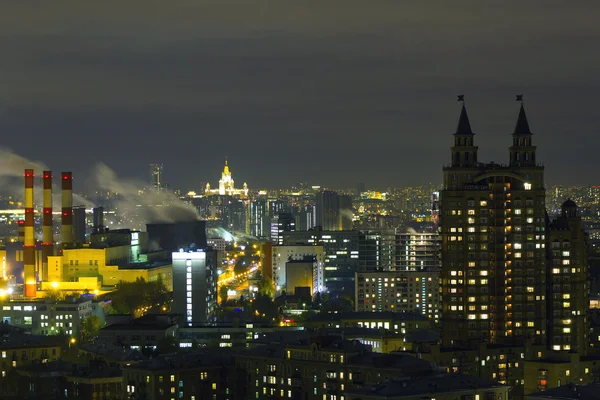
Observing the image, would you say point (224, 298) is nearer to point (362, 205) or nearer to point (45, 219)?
point (45, 219)

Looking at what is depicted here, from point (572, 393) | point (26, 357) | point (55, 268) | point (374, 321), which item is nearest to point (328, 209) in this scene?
point (55, 268)

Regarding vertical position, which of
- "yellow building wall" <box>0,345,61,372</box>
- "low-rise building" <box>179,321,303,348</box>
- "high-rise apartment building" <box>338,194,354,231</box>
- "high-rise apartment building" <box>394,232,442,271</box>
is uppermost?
"high-rise apartment building" <box>338,194,354,231</box>

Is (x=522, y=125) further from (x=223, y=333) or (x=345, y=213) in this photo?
(x=345, y=213)

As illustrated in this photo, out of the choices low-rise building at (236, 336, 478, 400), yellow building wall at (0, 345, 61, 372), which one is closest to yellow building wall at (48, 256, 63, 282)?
yellow building wall at (0, 345, 61, 372)

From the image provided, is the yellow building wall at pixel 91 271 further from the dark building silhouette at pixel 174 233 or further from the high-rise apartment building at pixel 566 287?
the high-rise apartment building at pixel 566 287

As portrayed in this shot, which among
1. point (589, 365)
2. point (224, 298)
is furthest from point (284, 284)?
point (589, 365)

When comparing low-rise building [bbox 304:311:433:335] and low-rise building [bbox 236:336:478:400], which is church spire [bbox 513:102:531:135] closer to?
low-rise building [bbox 304:311:433:335]

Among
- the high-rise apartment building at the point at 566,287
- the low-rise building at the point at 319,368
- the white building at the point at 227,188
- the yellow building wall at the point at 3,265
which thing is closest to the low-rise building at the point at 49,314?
the yellow building wall at the point at 3,265
